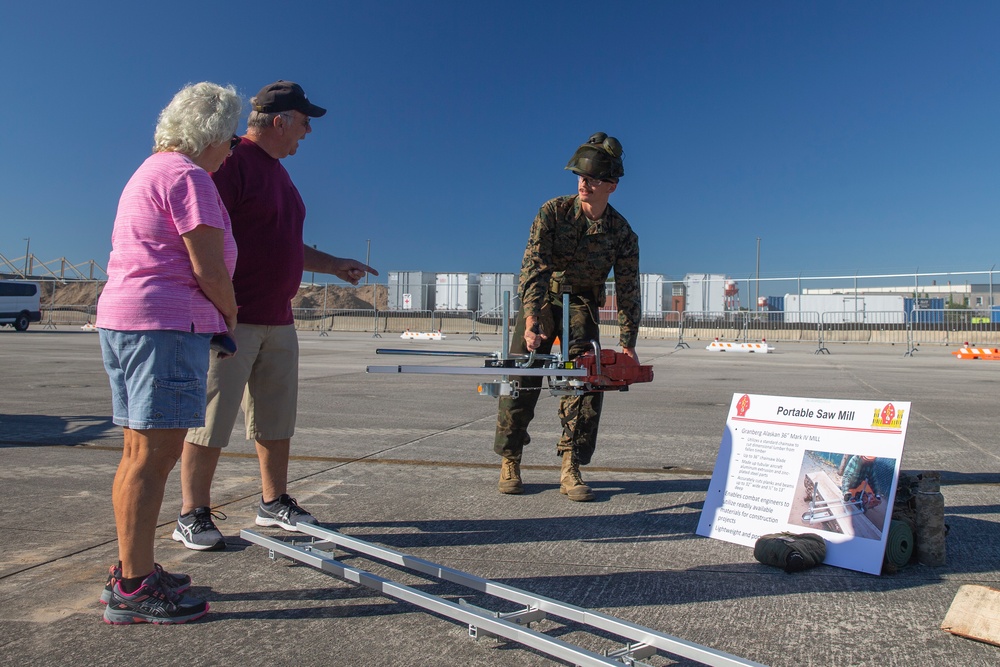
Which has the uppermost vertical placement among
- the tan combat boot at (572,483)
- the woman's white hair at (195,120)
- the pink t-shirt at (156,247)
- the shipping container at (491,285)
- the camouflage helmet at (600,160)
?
the shipping container at (491,285)

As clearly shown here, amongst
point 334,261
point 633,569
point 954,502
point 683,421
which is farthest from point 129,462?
point 683,421

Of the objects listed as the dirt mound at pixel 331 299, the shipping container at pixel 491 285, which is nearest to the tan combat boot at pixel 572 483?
the shipping container at pixel 491 285

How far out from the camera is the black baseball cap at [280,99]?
3.39 meters

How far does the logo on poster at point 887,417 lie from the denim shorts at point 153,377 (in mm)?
2737

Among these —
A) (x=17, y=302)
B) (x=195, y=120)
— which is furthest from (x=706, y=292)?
(x=195, y=120)

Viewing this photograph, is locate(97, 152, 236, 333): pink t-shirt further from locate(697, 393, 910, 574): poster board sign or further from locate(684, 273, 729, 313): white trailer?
locate(684, 273, 729, 313): white trailer

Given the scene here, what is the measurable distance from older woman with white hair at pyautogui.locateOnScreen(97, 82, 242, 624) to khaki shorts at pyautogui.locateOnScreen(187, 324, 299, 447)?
71 centimetres

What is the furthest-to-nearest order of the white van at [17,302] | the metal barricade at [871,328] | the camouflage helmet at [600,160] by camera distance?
the white van at [17,302] → the metal barricade at [871,328] → the camouflage helmet at [600,160]

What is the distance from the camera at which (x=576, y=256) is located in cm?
439

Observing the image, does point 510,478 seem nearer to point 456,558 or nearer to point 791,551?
point 456,558

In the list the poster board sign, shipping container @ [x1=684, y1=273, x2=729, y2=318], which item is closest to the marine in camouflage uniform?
the poster board sign

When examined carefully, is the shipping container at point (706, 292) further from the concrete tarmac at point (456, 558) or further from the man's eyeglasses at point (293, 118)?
the man's eyeglasses at point (293, 118)

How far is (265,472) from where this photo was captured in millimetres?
3494

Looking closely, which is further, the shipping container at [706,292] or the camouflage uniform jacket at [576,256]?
the shipping container at [706,292]
